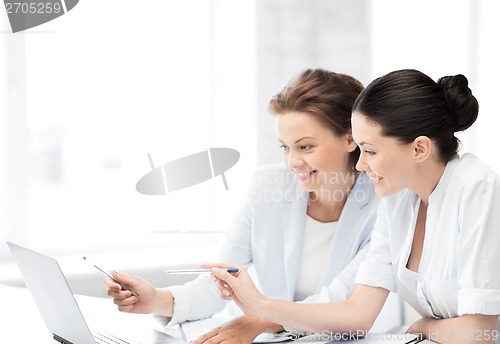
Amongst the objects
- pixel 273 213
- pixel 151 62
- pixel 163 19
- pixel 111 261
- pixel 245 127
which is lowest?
pixel 111 261

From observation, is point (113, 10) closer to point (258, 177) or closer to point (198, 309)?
point (258, 177)

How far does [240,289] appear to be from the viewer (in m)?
1.57

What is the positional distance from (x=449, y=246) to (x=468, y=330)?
0.20m

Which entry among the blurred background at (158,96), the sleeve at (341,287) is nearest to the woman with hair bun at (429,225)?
the sleeve at (341,287)

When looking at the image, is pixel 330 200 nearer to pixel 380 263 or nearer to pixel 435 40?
pixel 380 263

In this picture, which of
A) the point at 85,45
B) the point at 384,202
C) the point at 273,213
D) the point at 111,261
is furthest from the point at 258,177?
the point at 85,45

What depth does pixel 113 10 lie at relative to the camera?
304cm

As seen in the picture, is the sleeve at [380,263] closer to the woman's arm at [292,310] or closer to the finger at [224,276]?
the woman's arm at [292,310]

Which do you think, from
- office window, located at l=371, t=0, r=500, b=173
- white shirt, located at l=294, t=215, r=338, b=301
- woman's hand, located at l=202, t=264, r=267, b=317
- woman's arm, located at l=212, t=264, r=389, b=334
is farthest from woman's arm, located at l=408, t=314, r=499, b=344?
office window, located at l=371, t=0, r=500, b=173

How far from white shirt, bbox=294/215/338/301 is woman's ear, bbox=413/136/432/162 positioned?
1.87 feet

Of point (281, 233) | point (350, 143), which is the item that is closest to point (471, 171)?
point (350, 143)

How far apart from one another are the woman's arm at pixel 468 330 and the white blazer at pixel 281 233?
44cm

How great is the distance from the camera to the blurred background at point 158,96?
288cm

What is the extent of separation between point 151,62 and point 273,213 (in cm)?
135
